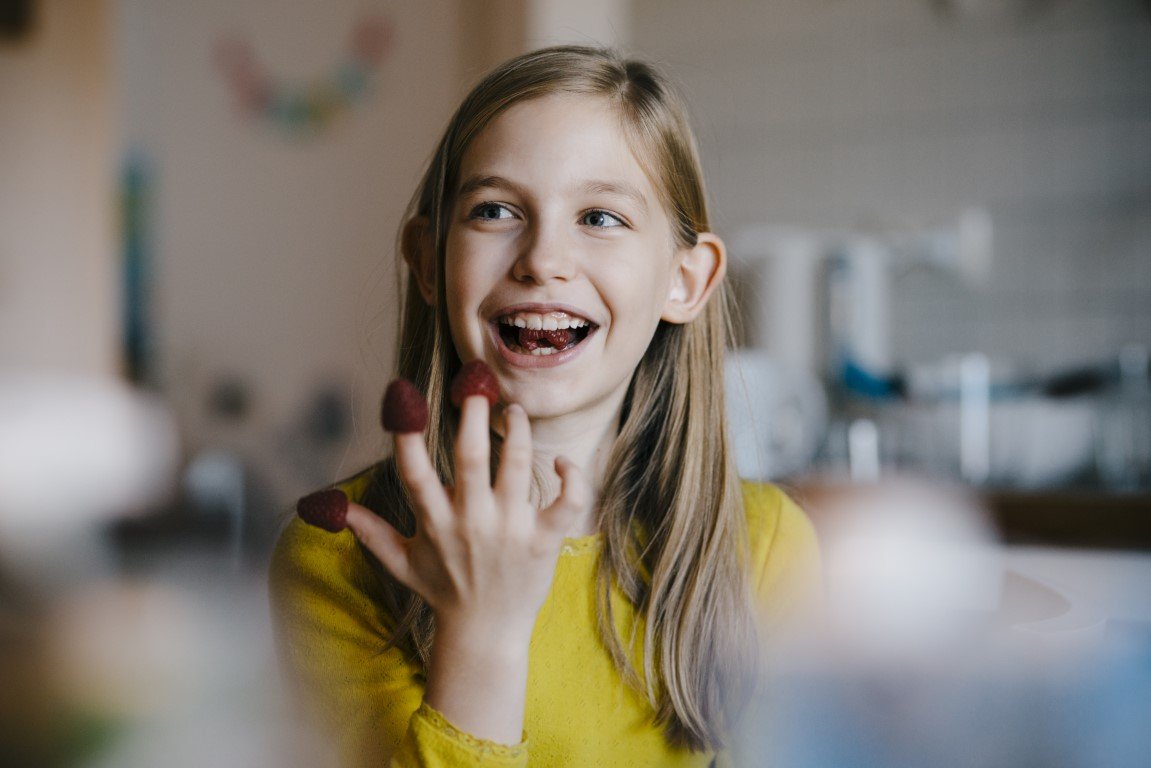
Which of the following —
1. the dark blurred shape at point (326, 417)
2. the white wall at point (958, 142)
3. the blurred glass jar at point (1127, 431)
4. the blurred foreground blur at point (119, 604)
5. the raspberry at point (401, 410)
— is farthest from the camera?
the dark blurred shape at point (326, 417)

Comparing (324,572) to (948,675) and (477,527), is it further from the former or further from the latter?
(948,675)

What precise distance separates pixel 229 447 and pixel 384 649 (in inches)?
64.4

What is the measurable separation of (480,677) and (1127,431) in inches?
39.0

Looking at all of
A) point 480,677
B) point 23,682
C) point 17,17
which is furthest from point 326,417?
→ point 480,677

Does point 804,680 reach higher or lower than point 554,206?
lower

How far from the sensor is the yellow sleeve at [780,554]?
0.63 metres

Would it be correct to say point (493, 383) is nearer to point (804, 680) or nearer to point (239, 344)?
point (804, 680)

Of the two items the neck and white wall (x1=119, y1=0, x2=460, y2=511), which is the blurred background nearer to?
white wall (x1=119, y1=0, x2=460, y2=511)

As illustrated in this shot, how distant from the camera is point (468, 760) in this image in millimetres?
411

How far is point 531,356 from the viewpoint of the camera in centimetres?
51

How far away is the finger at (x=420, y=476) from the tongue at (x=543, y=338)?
0.16 meters

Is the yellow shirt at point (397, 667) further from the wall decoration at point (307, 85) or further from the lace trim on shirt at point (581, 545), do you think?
the wall decoration at point (307, 85)

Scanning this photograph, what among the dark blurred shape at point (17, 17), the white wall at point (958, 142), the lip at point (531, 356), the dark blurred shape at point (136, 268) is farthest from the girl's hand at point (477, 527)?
the dark blurred shape at point (17, 17)

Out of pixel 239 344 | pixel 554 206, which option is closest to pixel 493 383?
pixel 554 206
